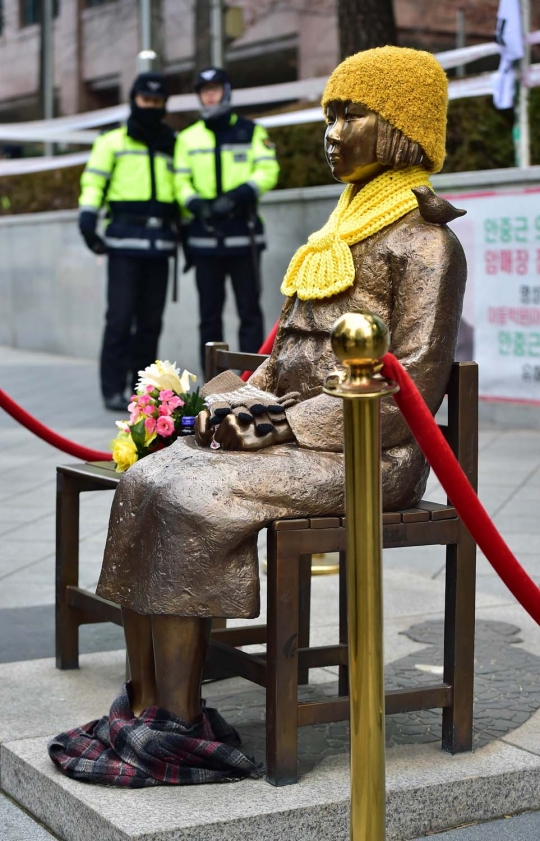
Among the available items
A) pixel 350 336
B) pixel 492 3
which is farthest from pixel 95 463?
pixel 492 3

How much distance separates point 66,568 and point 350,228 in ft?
4.74

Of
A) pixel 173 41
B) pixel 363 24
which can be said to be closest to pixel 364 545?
pixel 363 24

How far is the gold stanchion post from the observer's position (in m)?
2.36

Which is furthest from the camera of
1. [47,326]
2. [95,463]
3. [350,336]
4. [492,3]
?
[47,326]

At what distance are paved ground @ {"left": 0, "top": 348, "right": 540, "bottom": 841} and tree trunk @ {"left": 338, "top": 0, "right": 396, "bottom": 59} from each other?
14.4 ft

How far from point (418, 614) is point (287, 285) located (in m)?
1.57

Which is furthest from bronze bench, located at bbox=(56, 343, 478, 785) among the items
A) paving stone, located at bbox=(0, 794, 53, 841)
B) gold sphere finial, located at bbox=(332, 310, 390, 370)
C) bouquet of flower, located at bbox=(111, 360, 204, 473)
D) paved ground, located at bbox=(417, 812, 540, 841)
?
gold sphere finial, located at bbox=(332, 310, 390, 370)

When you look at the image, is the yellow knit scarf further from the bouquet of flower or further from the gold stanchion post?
the gold stanchion post

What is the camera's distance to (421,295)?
3.45 meters

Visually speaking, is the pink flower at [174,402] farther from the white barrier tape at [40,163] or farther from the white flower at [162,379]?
the white barrier tape at [40,163]

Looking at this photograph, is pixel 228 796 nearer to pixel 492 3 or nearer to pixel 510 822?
pixel 510 822

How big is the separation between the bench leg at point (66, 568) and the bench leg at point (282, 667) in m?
1.14

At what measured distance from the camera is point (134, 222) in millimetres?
9906

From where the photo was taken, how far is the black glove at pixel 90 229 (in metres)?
9.86
